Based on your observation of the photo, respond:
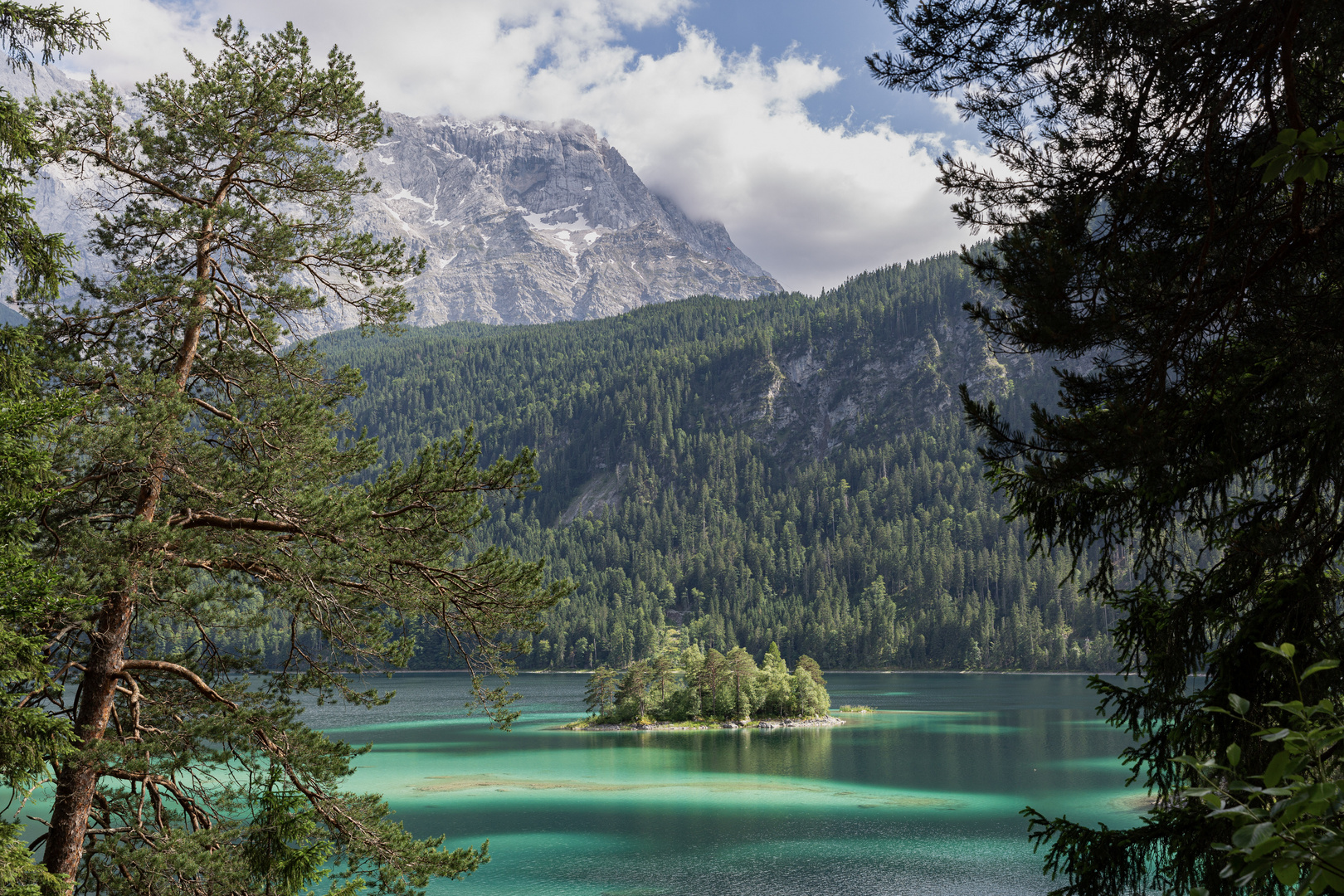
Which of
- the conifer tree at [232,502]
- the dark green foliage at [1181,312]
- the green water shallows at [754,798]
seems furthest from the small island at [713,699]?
the dark green foliage at [1181,312]

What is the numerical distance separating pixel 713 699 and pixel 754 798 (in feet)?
88.7

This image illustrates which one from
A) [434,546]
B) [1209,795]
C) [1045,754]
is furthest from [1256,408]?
[1045,754]

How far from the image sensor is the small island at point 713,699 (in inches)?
2773

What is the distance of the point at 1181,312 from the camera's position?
18.0 ft

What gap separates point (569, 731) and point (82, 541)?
211ft

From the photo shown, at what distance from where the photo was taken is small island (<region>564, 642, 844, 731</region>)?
70438 mm

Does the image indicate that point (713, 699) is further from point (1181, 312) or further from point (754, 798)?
point (1181, 312)

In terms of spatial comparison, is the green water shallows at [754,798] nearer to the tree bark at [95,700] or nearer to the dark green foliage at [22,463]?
the tree bark at [95,700]

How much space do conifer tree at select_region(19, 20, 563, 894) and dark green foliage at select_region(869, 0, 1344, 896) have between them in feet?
19.5

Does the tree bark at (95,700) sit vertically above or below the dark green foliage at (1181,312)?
below

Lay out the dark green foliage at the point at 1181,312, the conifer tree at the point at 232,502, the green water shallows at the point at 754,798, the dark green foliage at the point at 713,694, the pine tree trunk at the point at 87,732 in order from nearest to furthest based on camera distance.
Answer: the dark green foliage at the point at 1181,312, the pine tree trunk at the point at 87,732, the conifer tree at the point at 232,502, the green water shallows at the point at 754,798, the dark green foliage at the point at 713,694

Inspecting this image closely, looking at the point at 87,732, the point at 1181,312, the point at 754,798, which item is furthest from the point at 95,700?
the point at 754,798

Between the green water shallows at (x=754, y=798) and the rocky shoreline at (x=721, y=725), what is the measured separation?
5.44 ft

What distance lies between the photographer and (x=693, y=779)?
4956 cm
